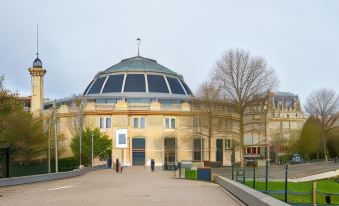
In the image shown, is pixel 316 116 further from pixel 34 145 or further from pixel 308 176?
pixel 34 145

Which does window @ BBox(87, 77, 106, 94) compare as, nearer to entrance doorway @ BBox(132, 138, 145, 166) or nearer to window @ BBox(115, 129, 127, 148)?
window @ BBox(115, 129, 127, 148)

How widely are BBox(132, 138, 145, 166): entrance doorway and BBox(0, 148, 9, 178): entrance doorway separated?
5838 cm

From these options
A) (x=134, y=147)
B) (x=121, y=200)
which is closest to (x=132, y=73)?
(x=134, y=147)

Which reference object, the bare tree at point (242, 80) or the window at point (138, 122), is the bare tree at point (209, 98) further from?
the window at point (138, 122)

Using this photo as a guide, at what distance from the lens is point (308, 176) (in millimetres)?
46375

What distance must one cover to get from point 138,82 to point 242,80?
47.0 m

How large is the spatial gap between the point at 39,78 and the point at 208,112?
51.1m

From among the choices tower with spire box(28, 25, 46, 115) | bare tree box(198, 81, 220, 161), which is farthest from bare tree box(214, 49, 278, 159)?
tower with spire box(28, 25, 46, 115)

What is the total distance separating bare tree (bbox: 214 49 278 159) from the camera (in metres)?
55.4

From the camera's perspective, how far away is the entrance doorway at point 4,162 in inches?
1183

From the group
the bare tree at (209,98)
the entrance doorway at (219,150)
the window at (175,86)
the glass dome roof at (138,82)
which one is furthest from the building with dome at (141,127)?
the bare tree at (209,98)

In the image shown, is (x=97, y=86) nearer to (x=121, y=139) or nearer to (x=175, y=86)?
(x=175, y=86)

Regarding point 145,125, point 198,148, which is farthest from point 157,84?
point 198,148

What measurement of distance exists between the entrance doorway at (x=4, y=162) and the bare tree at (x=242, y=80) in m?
29.7
